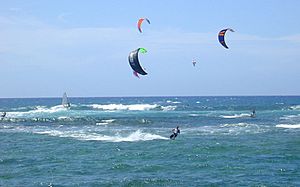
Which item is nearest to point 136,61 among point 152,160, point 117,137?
point 152,160

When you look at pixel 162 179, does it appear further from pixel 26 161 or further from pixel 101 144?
pixel 101 144

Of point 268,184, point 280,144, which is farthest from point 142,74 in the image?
point 280,144

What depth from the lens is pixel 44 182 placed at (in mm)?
20359

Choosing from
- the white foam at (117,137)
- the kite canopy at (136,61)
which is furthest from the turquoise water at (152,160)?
the kite canopy at (136,61)

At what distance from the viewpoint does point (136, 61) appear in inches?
1008

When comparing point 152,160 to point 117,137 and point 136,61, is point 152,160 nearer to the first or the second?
point 136,61

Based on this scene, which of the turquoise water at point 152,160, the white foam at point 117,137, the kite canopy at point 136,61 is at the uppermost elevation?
the kite canopy at point 136,61

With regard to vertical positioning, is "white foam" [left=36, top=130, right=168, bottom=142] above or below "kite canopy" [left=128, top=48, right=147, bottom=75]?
below

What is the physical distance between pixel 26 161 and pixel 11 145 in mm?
7489

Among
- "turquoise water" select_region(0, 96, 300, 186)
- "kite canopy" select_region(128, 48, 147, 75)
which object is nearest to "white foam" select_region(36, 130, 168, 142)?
"turquoise water" select_region(0, 96, 300, 186)

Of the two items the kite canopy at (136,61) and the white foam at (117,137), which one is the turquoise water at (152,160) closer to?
the white foam at (117,137)

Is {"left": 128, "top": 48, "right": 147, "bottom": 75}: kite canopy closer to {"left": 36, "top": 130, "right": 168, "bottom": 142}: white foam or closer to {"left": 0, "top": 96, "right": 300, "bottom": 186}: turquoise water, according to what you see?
{"left": 0, "top": 96, "right": 300, "bottom": 186}: turquoise water

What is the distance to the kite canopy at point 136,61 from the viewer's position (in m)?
25.3

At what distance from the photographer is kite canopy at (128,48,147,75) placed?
2532 cm
